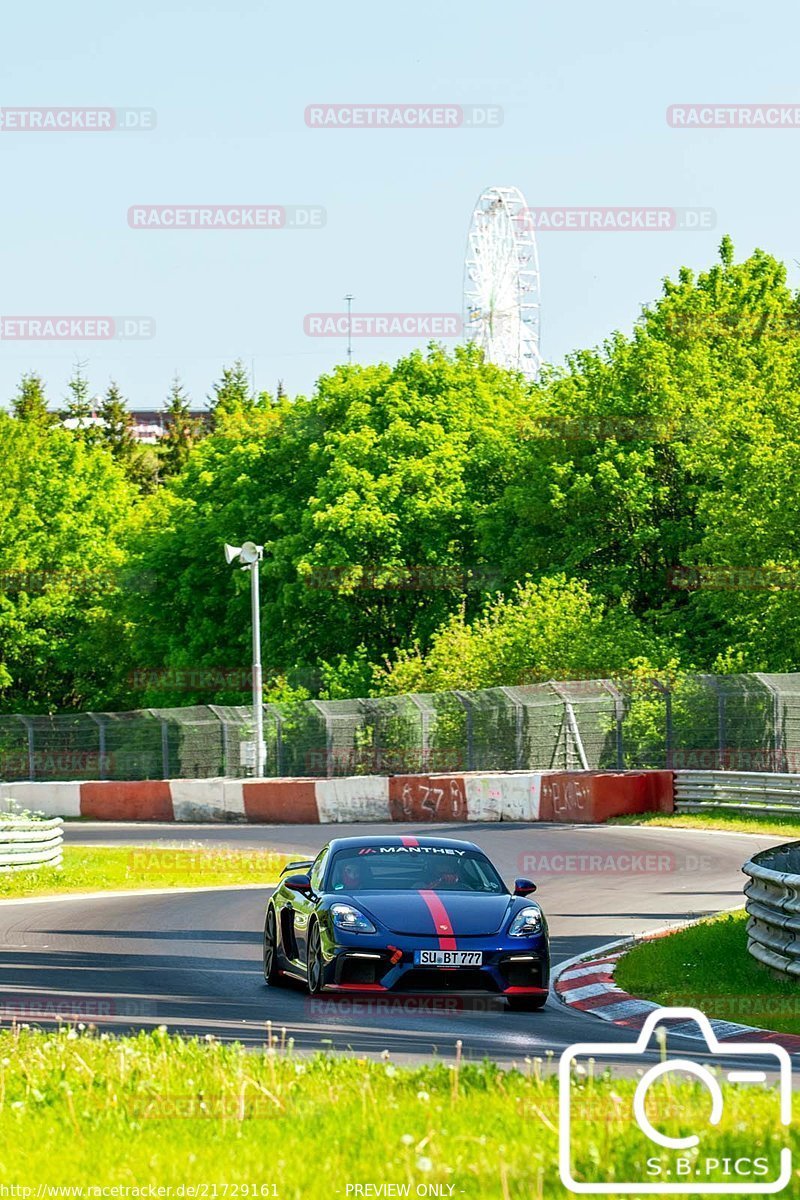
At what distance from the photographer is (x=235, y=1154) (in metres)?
6.54

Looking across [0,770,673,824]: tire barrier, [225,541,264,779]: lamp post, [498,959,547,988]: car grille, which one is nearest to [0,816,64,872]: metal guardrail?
[0,770,673,824]: tire barrier

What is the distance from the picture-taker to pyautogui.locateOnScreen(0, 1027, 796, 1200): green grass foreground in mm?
6113

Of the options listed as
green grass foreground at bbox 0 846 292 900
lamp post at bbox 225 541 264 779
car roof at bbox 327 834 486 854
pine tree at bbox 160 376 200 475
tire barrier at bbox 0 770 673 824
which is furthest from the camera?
pine tree at bbox 160 376 200 475

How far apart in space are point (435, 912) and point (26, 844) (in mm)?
16109

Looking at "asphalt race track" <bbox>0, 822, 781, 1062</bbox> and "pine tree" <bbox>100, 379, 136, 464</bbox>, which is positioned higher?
"pine tree" <bbox>100, 379, 136, 464</bbox>

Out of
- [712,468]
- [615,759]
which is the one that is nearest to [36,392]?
[712,468]

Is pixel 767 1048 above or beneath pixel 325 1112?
above

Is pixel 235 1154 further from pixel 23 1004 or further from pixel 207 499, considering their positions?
pixel 207 499

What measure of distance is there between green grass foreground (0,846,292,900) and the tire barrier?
5749 mm

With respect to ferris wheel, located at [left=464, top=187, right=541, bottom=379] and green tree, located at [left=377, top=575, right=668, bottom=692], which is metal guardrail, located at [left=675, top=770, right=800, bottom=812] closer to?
green tree, located at [left=377, top=575, right=668, bottom=692]

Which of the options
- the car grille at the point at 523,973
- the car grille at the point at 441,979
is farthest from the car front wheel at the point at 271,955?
the car grille at the point at 523,973

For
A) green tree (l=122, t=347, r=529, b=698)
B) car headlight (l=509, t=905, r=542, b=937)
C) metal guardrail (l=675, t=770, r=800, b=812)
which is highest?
green tree (l=122, t=347, r=529, b=698)

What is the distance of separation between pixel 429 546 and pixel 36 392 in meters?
57.7

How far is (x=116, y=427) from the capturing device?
117312 millimetres
